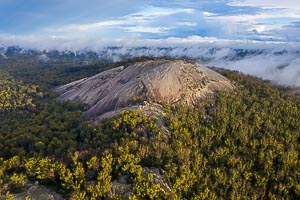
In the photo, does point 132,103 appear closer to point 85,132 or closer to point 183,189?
point 85,132

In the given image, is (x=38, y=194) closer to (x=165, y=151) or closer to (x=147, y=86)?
(x=165, y=151)

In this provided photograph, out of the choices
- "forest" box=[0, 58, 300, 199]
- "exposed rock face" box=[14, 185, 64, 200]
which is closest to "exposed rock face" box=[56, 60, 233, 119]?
"forest" box=[0, 58, 300, 199]

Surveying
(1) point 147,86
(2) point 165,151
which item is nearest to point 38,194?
(2) point 165,151

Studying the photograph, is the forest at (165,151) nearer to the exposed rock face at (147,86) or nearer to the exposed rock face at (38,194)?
the exposed rock face at (38,194)

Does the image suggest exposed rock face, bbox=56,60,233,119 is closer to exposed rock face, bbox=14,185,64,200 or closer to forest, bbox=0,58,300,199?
forest, bbox=0,58,300,199

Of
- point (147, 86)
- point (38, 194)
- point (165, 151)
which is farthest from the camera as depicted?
point (147, 86)

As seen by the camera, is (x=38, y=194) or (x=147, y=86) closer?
(x=38, y=194)

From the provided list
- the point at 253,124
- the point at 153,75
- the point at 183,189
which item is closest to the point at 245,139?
the point at 253,124
